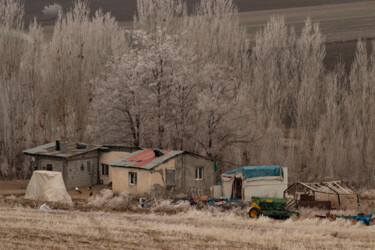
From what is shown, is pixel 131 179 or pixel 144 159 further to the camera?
pixel 144 159

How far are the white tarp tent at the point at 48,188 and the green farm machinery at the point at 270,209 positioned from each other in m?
12.5

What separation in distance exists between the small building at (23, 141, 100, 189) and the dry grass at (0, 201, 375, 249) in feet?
47.7

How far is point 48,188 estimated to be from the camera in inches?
1464

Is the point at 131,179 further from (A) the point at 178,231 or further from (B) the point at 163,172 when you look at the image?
(A) the point at 178,231

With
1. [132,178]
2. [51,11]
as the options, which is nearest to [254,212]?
[132,178]

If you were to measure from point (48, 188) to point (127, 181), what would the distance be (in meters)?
5.60

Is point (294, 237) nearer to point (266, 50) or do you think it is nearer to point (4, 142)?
point (4, 142)

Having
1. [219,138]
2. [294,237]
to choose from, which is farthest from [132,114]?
[294,237]

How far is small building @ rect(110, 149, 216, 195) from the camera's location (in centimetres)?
3872

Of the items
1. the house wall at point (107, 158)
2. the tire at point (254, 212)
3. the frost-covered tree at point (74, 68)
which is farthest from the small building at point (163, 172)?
the frost-covered tree at point (74, 68)

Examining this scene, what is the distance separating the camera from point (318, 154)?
1917 inches

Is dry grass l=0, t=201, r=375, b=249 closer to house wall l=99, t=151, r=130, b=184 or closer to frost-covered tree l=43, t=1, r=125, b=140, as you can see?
house wall l=99, t=151, r=130, b=184

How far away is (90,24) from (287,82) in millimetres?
24739

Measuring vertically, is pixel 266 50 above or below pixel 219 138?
above
